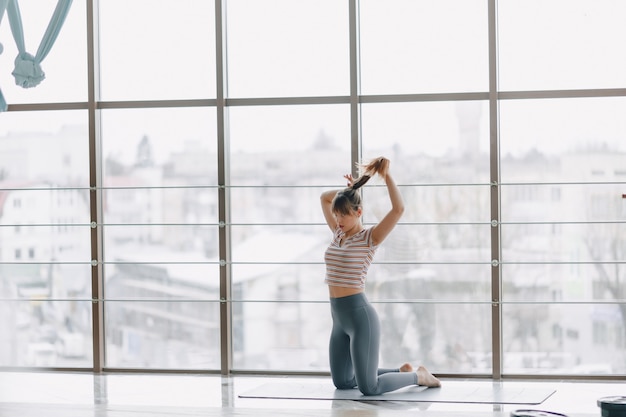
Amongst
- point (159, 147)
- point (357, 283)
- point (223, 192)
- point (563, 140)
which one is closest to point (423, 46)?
point (563, 140)

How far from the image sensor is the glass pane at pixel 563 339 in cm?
555

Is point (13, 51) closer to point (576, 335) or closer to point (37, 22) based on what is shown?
point (37, 22)

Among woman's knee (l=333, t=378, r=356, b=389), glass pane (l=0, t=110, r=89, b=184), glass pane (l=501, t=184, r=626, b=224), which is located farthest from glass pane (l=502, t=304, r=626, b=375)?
glass pane (l=0, t=110, r=89, b=184)

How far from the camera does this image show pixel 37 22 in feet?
20.0

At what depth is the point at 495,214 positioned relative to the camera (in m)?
5.58

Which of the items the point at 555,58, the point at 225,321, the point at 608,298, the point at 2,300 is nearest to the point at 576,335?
the point at 608,298

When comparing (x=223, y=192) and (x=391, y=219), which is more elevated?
(x=223, y=192)

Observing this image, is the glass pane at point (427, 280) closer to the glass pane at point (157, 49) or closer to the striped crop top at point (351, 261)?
the striped crop top at point (351, 261)

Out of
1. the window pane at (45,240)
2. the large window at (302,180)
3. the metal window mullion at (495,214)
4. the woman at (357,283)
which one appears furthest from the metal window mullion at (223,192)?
the metal window mullion at (495,214)

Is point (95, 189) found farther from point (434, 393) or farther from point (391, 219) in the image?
point (434, 393)

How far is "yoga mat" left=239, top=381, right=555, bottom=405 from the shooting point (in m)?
4.87

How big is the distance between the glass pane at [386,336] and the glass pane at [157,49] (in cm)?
142

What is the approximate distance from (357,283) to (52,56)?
260 cm

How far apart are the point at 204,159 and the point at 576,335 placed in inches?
Result: 96.9
